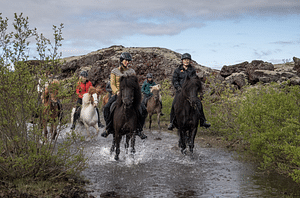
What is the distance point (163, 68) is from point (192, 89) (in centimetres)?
1736

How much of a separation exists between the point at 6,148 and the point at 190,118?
5.09m

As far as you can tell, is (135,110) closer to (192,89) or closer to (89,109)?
(192,89)

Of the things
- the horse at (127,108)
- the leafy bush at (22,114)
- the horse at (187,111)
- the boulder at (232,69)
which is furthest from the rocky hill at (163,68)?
the leafy bush at (22,114)

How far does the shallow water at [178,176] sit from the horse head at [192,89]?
5.63 ft

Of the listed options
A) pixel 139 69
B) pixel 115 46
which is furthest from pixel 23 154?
pixel 115 46

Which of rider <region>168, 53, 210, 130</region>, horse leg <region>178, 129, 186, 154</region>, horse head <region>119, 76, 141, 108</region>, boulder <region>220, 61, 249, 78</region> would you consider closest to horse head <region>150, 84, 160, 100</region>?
rider <region>168, 53, 210, 130</region>

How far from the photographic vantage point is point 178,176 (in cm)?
687

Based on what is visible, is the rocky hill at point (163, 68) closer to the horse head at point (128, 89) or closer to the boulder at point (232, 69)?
the boulder at point (232, 69)

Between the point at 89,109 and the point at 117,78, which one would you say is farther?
the point at 89,109

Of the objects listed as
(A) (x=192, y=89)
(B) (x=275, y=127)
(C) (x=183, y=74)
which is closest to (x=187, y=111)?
(A) (x=192, y=89)

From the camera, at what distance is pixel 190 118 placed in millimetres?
8836

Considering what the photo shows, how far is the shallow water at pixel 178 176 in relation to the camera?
227 inches

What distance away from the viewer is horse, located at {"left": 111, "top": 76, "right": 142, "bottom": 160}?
7.62 metres

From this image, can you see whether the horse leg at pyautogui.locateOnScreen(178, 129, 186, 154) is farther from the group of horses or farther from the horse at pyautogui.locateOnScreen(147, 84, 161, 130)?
the horse at pyautogui.locateOnScreen(147, 84, 161, 130)
